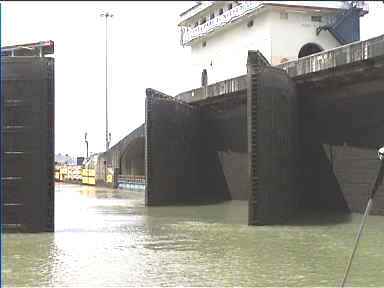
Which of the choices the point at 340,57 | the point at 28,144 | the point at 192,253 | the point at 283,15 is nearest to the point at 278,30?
the point at 283,15

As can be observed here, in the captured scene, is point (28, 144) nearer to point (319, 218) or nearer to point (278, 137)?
point (278, 137)

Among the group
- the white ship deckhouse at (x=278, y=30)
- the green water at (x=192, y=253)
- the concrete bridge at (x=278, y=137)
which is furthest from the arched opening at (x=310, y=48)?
the green water at (x=192, y=253)

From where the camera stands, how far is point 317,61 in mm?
19906

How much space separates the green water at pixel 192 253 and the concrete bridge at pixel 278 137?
1917mm

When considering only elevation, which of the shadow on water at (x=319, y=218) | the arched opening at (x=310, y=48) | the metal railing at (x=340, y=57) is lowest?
the shadow on water at (x=319, y=218)

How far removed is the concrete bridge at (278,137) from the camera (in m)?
17.4

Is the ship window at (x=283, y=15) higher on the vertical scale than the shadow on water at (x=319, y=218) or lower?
higher

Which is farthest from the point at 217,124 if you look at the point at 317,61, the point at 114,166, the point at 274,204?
A: the point at 114,166

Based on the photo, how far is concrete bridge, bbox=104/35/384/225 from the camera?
1741cm

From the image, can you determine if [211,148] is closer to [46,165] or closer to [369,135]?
[369,135]

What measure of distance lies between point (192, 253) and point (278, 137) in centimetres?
751

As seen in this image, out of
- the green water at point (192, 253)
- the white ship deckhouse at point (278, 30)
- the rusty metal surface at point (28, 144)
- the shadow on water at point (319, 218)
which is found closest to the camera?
the green water at point (192, 253)

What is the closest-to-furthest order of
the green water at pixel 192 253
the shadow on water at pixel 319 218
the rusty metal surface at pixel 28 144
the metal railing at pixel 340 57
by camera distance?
1. the green water at pixel 192 253
2. the rusty metal surface at pixel 28 144
3. the shadow on water at pixel 319 218
4. the metal railing at pixel 340 57

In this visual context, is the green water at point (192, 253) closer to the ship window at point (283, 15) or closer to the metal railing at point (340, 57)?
the metal railing at point (340, 57)
